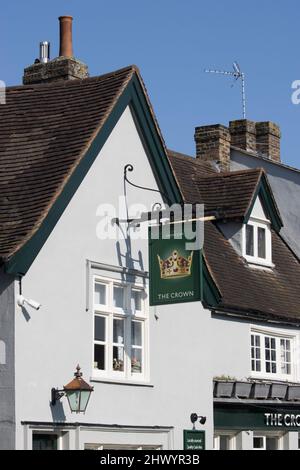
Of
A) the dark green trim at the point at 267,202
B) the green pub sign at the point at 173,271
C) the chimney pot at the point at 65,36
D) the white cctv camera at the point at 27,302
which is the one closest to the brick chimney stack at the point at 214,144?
the dark green trim at the point at 267,202

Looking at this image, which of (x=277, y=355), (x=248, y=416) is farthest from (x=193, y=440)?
(x=277, y=355)

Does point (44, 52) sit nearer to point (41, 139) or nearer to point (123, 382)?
point (41, 139)

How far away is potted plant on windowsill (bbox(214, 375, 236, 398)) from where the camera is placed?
75.5ft

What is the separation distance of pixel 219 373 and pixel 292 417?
7.56 ft

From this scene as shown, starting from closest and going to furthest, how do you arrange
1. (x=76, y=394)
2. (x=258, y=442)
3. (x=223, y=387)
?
1. (x=76, y=394)
2. (x=223, y=387)
3. (x=258, y=442)

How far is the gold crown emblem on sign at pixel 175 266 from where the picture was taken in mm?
19891

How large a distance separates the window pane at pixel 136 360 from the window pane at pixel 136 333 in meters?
0.13

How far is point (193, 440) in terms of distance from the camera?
2180 centimetres

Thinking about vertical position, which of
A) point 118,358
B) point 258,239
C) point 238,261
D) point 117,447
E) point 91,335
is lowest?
point 117,447

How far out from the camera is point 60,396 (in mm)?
18859

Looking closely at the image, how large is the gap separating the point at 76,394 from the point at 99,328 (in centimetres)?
180

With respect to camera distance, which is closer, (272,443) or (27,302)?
(27,302)

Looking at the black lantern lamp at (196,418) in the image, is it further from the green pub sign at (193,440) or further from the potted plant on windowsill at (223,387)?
the potted plant on windowsill at (223,387)
